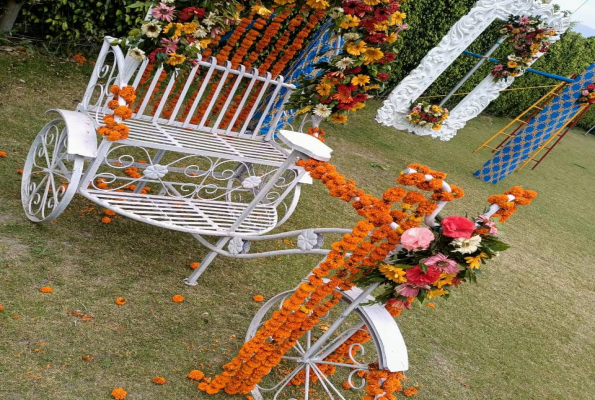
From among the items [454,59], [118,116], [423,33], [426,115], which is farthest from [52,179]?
[423,33]

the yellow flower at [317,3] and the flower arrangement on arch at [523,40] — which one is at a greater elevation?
the flower arrangement on arch at [523,40]

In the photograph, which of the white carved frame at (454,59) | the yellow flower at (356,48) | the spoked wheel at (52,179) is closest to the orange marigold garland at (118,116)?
the spoked wheel at (52,179)

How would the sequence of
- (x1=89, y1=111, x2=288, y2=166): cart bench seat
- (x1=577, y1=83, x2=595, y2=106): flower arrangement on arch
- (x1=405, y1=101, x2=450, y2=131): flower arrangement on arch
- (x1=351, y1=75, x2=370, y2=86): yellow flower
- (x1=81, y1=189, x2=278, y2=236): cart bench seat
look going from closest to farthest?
(x1=81, y1=189, x2=278, y2=236): cart bench seat < (x1=89, y1=111, x2=288, y2=166): cart bench seat < (x1=351, y1=75, x2=370, y2=86): yellow flower < (x1=577, y1=83, x2=595, y2=106): flower arrangement on arch < (x1=405, y1=101, x2=450, y2=131): flower arrangement on arch

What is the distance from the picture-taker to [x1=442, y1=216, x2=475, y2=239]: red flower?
1943 millimetres

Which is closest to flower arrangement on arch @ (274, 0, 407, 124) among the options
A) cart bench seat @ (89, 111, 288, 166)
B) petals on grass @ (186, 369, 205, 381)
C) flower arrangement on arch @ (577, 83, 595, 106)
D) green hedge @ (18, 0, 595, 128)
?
cart bench seat @ (89, 111, 288, 166)

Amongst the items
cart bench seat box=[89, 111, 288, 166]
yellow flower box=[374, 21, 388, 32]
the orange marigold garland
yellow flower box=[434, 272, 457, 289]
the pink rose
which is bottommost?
cart bench seat box=[89, 111, 288, 166]

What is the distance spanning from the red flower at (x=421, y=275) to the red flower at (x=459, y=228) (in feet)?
0.46

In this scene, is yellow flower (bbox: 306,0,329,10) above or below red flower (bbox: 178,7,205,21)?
above

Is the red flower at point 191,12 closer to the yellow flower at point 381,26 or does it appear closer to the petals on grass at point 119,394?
the yellow flower at point 381,26

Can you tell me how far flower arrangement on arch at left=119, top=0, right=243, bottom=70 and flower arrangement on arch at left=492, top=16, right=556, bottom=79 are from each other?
5876mm

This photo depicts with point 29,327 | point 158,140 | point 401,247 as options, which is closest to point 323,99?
point 158,140

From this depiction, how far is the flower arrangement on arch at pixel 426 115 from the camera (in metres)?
7.71

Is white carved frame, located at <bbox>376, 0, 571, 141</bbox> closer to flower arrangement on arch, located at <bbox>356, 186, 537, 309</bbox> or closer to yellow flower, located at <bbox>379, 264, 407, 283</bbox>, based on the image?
flower arrangement on arch, located at <bbox>356, 186, 537, 309</bbox>

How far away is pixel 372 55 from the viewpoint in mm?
3611
